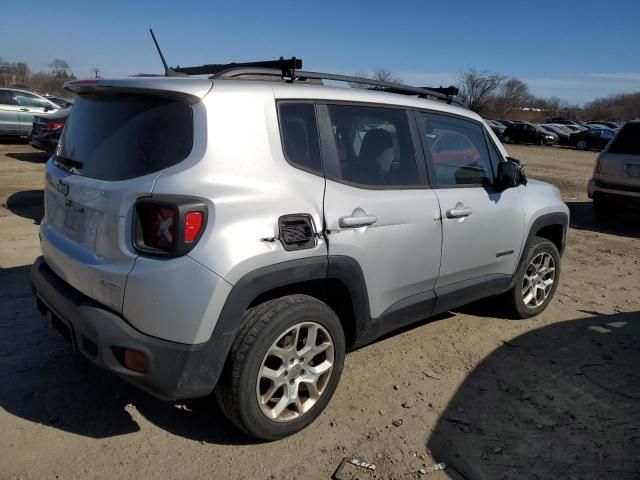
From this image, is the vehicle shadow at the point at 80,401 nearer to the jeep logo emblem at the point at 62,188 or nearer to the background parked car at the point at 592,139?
the jeep logo emblem at the point at 62,188

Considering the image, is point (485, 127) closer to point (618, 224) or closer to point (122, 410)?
point (122, 410)

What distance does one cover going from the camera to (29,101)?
51.2 ft

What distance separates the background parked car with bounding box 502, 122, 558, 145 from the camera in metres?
34.8

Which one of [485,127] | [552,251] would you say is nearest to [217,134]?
[485,127]

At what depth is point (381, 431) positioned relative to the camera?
2.94 metres

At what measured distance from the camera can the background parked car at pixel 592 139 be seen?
31734mm

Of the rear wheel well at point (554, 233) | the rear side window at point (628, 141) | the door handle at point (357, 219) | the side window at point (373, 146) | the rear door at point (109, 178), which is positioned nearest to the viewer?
the rear door at point (109, 178)

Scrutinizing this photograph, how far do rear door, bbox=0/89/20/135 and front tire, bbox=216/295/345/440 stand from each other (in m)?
15.7

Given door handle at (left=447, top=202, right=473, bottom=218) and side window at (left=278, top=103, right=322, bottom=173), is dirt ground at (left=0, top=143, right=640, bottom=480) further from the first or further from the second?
side window at (left=278, top=103, right=322, bottom=173)

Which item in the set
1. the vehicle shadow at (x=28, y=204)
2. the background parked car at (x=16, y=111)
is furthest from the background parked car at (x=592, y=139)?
the vehicle shadow at (x=28, y=204)

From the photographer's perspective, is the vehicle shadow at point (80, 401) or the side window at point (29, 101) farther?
the side window at point (29, 101)

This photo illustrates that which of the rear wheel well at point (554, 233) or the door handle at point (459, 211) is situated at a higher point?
the door handle at point (459, 211)

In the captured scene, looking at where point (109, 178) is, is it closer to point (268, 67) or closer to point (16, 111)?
point (268, 67)

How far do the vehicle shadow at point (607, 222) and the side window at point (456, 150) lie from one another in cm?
574
